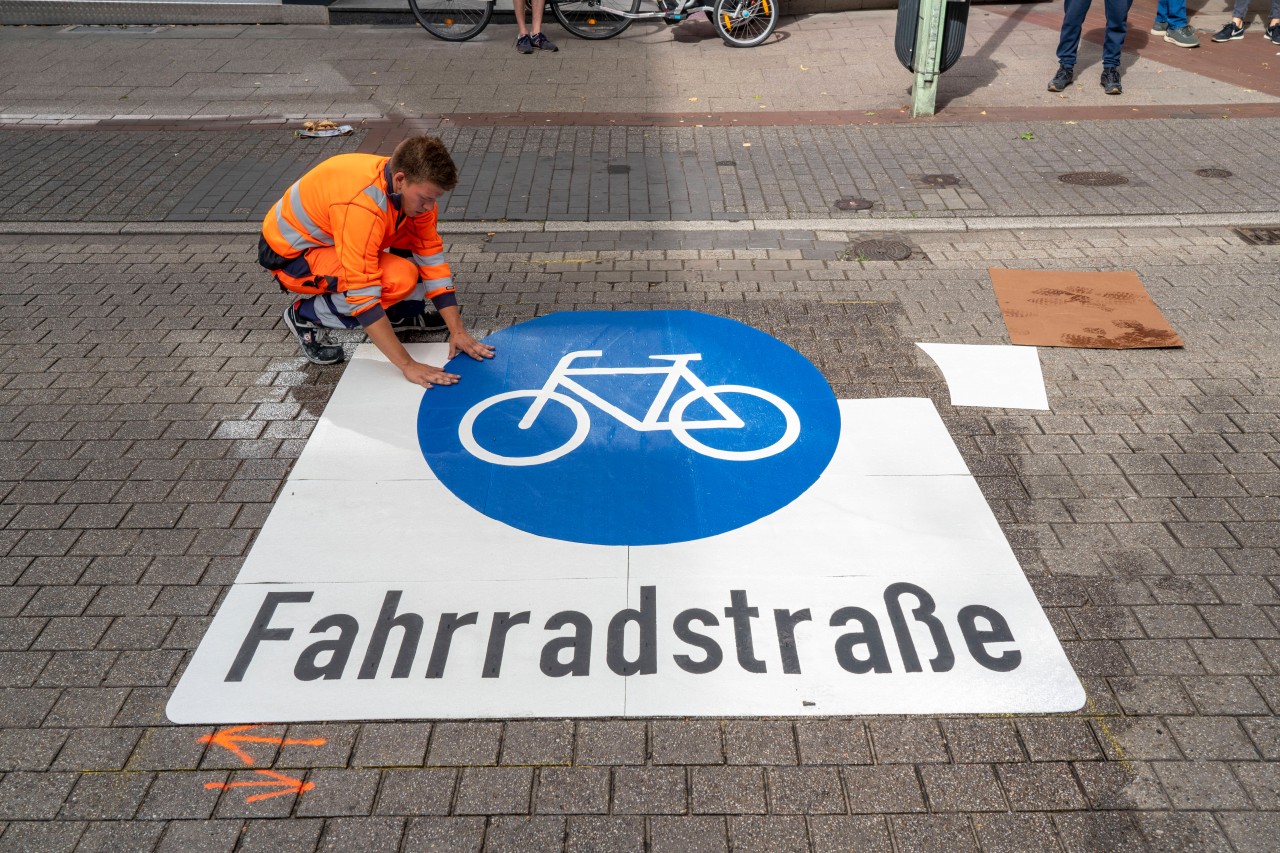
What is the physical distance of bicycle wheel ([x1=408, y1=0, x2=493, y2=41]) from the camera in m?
12.4

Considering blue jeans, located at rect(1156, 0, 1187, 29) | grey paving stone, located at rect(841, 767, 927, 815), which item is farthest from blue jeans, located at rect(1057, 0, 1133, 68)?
grey paving stone, located at rect(841, 767, 927, 815)

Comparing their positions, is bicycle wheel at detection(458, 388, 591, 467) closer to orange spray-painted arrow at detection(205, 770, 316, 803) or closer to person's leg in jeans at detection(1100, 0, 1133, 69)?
orange spray-painted arrow at detection(205, 770, 316, 803)

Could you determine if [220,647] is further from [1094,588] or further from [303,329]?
[1094,588]

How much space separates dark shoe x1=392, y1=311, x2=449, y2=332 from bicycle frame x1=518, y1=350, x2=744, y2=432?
0.98 metres

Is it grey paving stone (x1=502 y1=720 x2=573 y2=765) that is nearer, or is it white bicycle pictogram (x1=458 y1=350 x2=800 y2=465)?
grey paving stone (x1=502 y1=720 x2=573 y2=765)

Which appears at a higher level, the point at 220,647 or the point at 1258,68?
the point at 1258,68

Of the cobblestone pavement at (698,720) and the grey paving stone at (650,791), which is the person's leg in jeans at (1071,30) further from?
the grey paving stone at (650,791)

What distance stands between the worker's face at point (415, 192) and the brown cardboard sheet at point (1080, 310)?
3.59 metres

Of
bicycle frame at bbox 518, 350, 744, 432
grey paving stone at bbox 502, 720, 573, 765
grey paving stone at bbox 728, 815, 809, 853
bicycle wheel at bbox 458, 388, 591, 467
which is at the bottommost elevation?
grey paving stone at bbox 728, 815, 809, 853

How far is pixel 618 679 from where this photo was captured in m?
3.60

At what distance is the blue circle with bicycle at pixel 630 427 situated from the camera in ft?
14.8

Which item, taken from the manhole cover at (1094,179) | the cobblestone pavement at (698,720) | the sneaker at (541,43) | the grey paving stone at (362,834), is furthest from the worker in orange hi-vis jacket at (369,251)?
the sneaker at (541,43)

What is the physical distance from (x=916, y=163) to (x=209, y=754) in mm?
7506

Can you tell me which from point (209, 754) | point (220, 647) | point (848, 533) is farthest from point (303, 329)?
point (848, 533)
